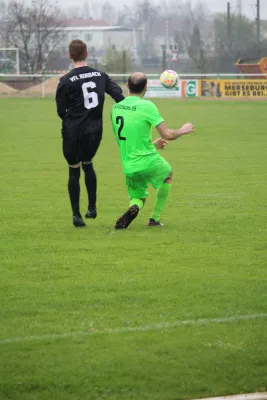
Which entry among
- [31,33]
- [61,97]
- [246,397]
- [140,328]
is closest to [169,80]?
[61,97]

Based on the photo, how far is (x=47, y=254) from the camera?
8.76 m

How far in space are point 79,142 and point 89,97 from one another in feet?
1.60

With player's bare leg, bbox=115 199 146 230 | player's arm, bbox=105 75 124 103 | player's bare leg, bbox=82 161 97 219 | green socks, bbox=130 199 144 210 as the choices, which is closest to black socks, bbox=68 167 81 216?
player's bare leg, bbox=82 161 97 219

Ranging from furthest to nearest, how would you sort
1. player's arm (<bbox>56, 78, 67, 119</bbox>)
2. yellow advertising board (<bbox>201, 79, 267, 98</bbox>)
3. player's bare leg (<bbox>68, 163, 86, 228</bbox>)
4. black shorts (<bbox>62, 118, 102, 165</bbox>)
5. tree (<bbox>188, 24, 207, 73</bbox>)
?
tree (<bbox>188, 24, 207, 73</bbox>) < yellow advertising board (<bbox>201, 79, 267, 98</bbox>) < player's bare leg (<bbox>68, 163, 86, 228</bbox>) < black shorts (<bbox>62, 118, 102, 165</bbox>) < player's arm (<bbox>56, 78, 67, 119</bbox>)

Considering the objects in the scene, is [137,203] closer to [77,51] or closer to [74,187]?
[74,187]

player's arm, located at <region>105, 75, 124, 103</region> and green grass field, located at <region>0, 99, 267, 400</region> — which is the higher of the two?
player's arm, located at <region>105, 75, 124, 103</region>

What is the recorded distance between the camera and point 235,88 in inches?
1870

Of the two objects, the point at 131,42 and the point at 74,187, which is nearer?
the point at 74,187

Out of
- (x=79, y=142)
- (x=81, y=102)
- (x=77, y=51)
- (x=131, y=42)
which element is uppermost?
(x=77, y=51)

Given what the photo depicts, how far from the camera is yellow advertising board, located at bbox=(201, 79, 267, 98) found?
154 ft

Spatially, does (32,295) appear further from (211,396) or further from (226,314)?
(211,396)

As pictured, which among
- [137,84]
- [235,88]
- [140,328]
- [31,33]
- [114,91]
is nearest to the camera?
[140,328]

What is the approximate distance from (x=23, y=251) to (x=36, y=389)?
387 centimetres

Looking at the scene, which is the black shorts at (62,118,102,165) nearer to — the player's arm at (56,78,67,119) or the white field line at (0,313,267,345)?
the player's arm at (56,78,67,119)
